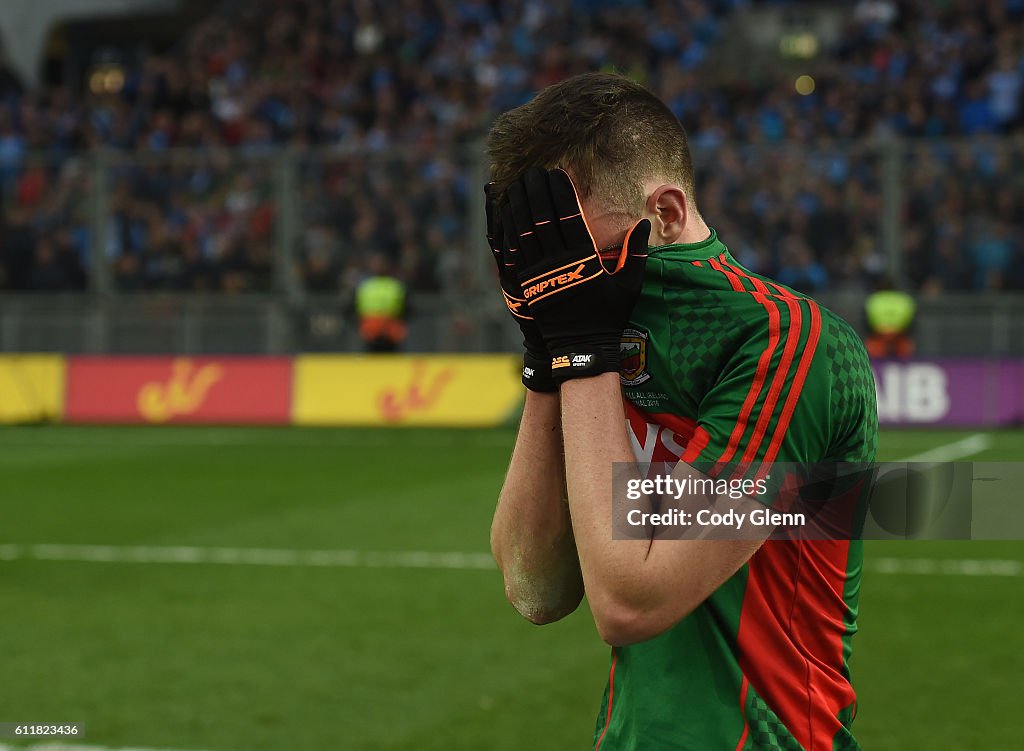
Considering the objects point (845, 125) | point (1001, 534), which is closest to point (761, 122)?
point (845, 125)

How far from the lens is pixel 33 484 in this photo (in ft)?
42.4

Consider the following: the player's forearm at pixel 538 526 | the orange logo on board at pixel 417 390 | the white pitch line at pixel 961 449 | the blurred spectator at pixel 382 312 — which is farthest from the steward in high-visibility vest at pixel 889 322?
the player's forearm at pixel 538 526

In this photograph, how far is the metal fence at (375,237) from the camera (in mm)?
18797

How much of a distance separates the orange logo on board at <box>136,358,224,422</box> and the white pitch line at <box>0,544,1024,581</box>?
372 inches

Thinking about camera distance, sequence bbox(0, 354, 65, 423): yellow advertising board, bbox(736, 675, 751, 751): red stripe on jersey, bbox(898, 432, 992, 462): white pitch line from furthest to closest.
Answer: bbox(0, 354, 65, 423): yellow advertising board < bbox(898, 432, 992, 462): white pitch line < bbox(736, 675, 751, 751): red stripe on jersey

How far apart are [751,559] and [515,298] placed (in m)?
0.53

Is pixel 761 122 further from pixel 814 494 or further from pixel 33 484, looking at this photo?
pixel 814 494

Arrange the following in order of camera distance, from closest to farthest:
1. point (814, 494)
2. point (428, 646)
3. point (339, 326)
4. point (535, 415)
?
A: 1. point (814, 494)
2. point (535, 415)
3. point (428, 646)
4. point (339, 326)

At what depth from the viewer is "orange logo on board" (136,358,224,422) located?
19.0 metres

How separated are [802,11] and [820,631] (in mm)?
26915

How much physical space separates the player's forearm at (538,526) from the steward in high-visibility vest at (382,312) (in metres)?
16.9

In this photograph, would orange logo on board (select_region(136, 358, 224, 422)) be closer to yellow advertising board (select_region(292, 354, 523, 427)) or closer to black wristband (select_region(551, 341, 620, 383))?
yellow advertising board (select_region(292, 354, 523, 427))

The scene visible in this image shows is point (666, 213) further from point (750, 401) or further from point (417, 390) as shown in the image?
point (417, 390)

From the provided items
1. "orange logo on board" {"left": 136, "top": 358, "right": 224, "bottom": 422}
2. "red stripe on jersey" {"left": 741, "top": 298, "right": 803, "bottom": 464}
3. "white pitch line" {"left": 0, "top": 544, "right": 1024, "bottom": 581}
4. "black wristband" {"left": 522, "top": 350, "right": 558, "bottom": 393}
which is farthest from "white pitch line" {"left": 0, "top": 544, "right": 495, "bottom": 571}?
"orange logo on board" {"left": 136, "top": 358, "right": 224, "bottom": 422}
